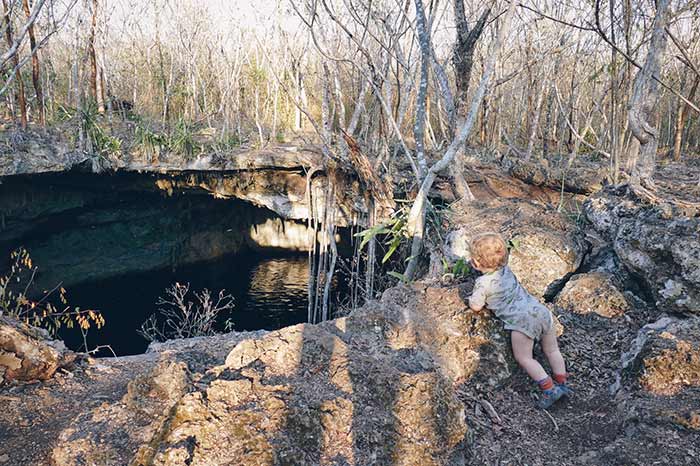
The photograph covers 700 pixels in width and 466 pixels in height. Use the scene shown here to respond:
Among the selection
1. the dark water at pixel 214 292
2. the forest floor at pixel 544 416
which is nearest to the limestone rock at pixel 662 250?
the forest floor at pixel 544 416

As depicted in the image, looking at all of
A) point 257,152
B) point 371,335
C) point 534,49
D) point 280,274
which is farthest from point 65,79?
point 371,335

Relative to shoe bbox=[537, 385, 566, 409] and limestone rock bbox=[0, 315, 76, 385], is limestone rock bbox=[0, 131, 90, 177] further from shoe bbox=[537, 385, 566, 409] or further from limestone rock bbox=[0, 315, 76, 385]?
shoe bbox=[537, 385, 566, 409]

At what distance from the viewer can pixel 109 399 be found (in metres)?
2.51

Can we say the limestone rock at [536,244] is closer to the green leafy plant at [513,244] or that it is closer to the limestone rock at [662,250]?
the green leafy plant at [513,244]

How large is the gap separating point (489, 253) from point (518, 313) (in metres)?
0.38

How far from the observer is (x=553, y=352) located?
2539 millimetres

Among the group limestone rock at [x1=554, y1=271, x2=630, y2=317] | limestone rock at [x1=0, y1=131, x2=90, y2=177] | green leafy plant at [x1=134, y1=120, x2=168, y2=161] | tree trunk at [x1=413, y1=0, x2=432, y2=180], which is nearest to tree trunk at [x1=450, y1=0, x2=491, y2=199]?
tree trunk at [x1=413, y1=0, x2=432, y2=180]

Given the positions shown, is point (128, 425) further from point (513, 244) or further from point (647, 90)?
point (647, 90)

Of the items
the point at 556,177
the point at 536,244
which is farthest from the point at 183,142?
the point at 536,244

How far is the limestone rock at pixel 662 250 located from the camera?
9.90 feet

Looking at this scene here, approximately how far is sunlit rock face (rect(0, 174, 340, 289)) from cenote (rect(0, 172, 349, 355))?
0.08 feet

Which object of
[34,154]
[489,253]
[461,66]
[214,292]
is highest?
[461,66]

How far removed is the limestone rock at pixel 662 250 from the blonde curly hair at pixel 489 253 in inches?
54.5

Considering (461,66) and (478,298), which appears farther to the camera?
(461,66)
